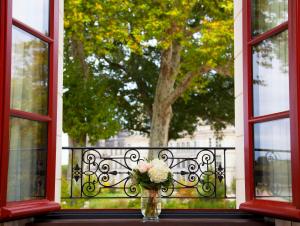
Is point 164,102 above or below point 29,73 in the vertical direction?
above

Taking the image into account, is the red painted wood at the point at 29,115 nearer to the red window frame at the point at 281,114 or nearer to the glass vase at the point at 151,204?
the glass vase at the point at 151,204

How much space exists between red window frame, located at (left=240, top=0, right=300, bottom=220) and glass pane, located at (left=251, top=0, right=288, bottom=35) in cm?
4

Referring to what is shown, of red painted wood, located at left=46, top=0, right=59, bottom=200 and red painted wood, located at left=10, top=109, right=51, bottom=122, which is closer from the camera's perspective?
red painted wood, located at left=10, top=109, right=51, bottom=122

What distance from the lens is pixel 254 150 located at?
303 cm

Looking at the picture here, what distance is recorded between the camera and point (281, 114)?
110 inches

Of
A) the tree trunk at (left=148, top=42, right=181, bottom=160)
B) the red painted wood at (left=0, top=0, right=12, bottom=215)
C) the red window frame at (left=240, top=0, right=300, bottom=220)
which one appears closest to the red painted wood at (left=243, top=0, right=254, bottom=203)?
the red window frame at (left=240, top=0, right=300, bottom=220)

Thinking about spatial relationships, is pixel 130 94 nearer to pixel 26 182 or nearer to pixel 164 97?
pixel 164 97

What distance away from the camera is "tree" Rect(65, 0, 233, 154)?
9.27 meters

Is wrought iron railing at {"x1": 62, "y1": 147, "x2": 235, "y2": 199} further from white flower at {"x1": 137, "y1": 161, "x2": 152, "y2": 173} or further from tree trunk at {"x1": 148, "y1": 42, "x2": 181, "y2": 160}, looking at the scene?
tree trunk at {"x1": 148, "y1": 42, "x2": 181, "y2": 160}

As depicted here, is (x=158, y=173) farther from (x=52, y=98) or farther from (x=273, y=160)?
(x=52, y=98)

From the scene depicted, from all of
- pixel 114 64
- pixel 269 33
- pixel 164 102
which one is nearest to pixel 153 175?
pixel 269 33

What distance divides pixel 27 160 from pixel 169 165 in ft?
12.2

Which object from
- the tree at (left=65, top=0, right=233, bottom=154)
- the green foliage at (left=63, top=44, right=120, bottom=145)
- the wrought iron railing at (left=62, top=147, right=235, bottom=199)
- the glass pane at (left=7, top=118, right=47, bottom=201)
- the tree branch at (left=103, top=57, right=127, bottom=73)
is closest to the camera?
the glass pane at (left=7, top=118, right=47, bottom=201)

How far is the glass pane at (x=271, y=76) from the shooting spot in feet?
9.26
